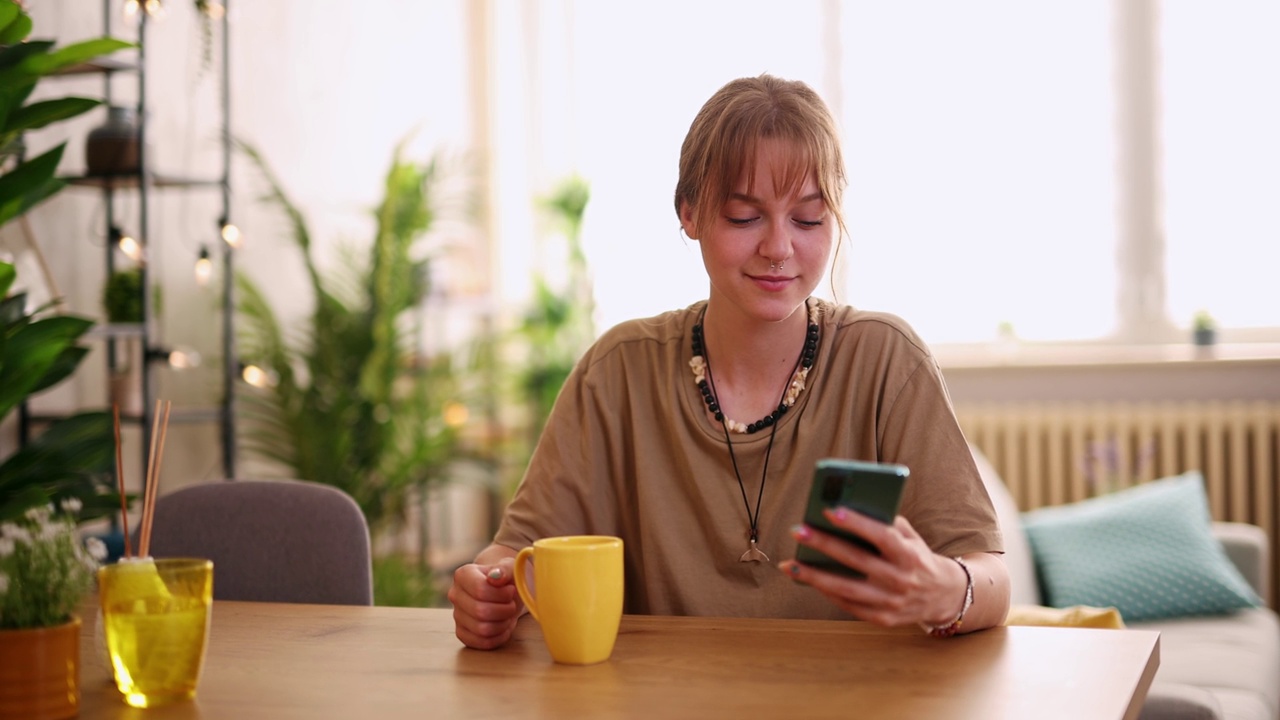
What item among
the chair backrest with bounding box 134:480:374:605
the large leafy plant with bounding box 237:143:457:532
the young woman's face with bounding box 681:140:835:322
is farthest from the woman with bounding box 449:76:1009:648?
the large leafy plant with bounding box 237:143:457:532

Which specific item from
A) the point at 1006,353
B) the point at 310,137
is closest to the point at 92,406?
the point at 310,137

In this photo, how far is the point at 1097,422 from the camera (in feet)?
13.7

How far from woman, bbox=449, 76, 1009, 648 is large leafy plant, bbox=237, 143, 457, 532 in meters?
2.13

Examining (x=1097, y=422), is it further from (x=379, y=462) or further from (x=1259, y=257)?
(x=379, y=462)

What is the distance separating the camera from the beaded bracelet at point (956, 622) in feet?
3.74

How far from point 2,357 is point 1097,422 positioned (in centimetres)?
351

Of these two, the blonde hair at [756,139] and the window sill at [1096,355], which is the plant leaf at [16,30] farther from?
the window sill at [1096,355]

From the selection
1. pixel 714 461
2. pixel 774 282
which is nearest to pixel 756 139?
pixel 774 282

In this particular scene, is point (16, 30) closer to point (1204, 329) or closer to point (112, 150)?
point (112, 150)

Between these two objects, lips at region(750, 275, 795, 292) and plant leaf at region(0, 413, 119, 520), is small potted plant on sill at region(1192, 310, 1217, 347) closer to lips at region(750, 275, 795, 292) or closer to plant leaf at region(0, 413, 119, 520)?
→ lips at region(750, 275, 795, 292)

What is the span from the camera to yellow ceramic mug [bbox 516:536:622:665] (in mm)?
1075

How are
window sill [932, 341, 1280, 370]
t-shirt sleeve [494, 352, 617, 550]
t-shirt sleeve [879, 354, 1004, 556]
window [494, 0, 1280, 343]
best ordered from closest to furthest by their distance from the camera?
1. t-shirt sleeve [879, 354, 1004, 556]
2. t-shirt sleeve [494, 352, 617, 550]
3. window sill [932, 341, 1280, 370]
4. window [494, 0, 1280, 343]

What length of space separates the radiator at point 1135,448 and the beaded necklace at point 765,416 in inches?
101

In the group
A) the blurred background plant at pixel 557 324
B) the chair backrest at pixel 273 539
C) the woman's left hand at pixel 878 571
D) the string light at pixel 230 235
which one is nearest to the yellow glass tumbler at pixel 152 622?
the woman's left hand at pixel 878 571
